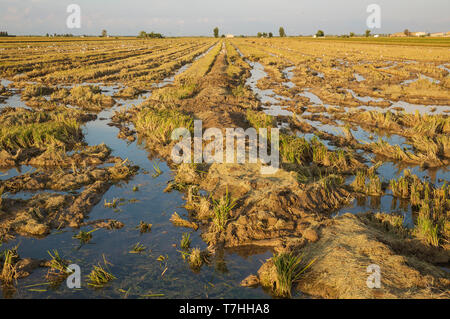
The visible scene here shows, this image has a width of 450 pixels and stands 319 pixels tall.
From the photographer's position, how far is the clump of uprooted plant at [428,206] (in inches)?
182

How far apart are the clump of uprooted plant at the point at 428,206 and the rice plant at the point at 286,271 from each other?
193 cm

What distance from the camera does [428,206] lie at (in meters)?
5.33

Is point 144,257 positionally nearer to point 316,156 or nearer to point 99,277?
point 99,277

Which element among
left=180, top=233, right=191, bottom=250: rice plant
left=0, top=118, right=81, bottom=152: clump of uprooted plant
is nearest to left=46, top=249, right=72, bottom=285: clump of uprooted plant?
left=180, top=233, right=191, bottom=250: rice plant

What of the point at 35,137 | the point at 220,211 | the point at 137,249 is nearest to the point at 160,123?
the point at 35,137

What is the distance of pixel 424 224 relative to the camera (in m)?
4.62

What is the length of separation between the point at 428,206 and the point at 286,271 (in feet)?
10.0

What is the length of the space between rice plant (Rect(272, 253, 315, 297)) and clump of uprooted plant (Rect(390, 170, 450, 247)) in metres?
1.93

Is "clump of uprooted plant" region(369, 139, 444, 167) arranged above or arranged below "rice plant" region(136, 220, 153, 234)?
above

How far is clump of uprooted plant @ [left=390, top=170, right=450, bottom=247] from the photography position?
15.2ft

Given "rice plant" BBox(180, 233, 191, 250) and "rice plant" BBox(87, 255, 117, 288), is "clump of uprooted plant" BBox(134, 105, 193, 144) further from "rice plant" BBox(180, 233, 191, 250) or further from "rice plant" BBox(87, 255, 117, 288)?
"rice plant" BBox(87, 255, 117, 288)

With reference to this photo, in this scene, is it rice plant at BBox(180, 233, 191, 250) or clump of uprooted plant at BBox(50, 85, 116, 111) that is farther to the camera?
clump of uprooted plant at BBox(50, 85, 116, 111)

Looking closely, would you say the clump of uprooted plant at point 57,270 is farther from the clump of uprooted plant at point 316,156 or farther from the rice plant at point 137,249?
the clump of uprooted plant at point 316,156
